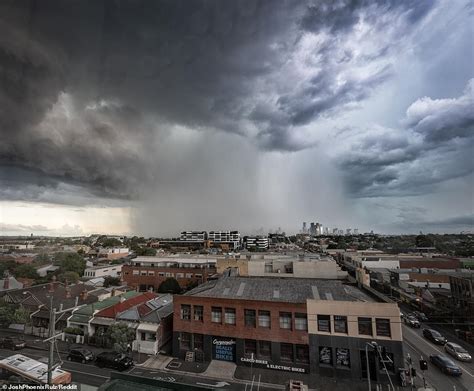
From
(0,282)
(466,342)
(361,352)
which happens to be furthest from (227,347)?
(0,282)

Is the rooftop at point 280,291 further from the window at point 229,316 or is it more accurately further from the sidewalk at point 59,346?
the sidewalk at point 59,346

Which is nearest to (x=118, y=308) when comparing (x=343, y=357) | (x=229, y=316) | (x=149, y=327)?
(x=149, y=327)

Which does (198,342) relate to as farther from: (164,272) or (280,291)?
(164,272)

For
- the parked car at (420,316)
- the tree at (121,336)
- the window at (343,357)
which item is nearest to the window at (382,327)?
the window at (343,357)

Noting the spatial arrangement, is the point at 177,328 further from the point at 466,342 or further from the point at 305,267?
the point at 466,342

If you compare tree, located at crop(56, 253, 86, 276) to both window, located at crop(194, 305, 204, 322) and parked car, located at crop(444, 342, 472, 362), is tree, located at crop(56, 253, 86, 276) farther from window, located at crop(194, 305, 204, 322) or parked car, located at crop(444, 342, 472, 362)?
parked car, located at crop(444, 342, 472, 362)

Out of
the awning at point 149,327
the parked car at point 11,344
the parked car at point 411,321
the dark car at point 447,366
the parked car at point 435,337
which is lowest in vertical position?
the parked car at point 411,321
